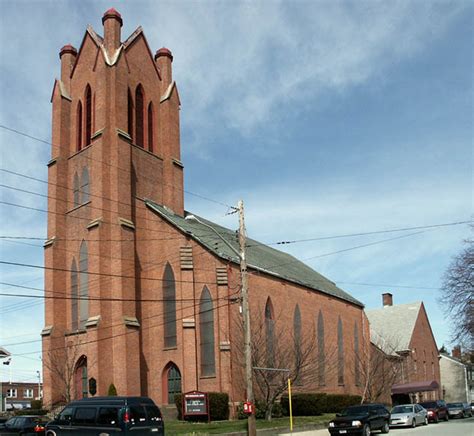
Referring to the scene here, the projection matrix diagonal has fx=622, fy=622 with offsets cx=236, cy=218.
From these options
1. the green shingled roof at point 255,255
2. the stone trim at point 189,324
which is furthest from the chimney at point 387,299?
the stone trim at point 189,324

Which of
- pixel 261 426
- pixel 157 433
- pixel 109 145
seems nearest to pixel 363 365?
pixel 261 426

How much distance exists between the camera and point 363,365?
57.3 m

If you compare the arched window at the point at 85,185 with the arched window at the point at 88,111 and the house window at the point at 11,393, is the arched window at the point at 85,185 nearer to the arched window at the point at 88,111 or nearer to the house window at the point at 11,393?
the arched window at the point at 88,111

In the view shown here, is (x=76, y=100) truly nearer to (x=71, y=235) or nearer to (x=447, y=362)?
(x=71, y=235)

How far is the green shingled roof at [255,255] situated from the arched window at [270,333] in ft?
9.20

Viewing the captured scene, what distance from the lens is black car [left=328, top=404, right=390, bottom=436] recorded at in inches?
1138

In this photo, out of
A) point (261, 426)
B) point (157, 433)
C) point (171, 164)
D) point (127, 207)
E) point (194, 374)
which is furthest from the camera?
point (171, 164)

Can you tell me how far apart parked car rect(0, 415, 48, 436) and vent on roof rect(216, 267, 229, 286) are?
1499 cm

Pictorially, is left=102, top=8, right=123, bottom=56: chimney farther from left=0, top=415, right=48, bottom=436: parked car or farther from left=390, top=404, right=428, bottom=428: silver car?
left=390, top=404, right=428, bottom=428: silver car

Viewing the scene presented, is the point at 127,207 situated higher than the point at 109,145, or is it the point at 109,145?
the point at 109,145

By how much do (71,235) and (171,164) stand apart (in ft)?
31.1

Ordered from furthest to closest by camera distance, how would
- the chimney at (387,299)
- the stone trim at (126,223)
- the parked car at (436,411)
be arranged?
the chimney at (387,299)
the stone trim at (126,223)
the parked car at (436,411)

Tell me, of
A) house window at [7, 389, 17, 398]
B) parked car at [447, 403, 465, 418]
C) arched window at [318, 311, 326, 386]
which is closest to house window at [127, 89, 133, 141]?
arched window at [318, 311, 326, 386]

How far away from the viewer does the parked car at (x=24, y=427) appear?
27547 millimetres
